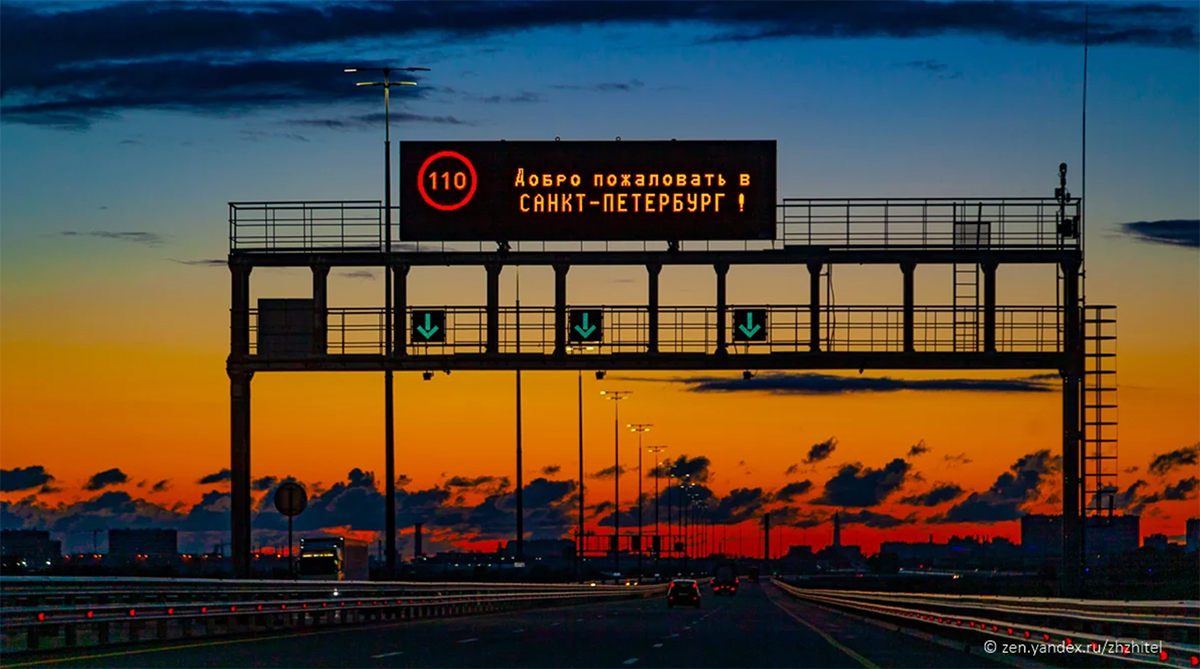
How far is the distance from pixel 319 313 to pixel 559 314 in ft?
22.6

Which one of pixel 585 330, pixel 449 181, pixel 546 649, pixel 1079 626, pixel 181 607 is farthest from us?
pixel 449 181

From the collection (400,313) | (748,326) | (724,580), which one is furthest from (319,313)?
(724,580)

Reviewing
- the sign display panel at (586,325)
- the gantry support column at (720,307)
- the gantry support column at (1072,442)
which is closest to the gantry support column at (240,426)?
the sign display panel at (586,325)

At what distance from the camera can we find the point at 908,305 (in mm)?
49719

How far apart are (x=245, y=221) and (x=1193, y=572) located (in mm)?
45928

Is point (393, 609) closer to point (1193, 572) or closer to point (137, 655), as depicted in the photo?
point (137, 655)

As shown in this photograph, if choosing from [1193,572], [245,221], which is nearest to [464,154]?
[245,221]

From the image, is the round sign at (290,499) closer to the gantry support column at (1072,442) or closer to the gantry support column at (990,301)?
the gantry support column at (990,301)

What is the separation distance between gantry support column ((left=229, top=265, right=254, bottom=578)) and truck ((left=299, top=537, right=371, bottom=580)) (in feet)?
90.5

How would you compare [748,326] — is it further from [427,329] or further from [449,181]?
[449,181]

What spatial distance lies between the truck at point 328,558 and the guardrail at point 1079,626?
134 feet

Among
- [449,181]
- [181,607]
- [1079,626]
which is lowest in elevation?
[181,607]

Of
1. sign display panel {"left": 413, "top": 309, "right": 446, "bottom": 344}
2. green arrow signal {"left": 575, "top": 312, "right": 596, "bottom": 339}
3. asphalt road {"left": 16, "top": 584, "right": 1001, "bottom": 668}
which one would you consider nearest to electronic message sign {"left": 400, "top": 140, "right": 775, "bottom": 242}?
sign display panel {"left": 413, "top": 309, "right": 446, "bottom": 344}

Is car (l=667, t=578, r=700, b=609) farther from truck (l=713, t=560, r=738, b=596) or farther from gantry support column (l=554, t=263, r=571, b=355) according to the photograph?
truck (l=713, t=560, r=738, b=596)
